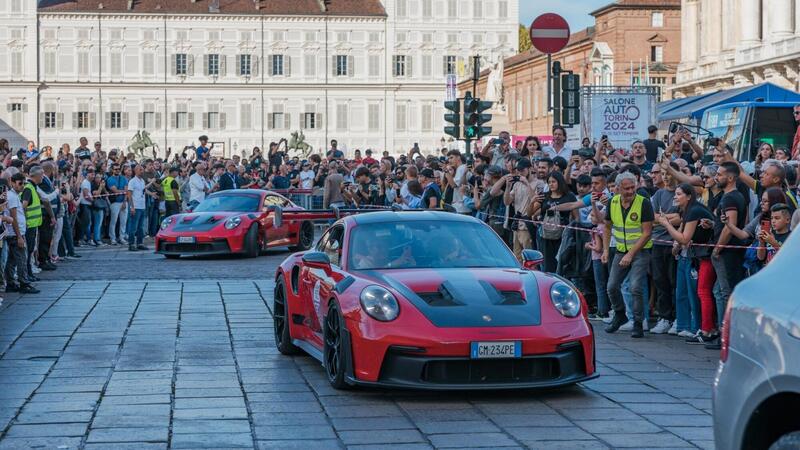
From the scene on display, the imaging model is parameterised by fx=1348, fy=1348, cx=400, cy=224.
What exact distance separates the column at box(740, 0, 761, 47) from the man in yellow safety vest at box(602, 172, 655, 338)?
6452 cm

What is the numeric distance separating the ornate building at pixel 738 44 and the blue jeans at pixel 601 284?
172 feet

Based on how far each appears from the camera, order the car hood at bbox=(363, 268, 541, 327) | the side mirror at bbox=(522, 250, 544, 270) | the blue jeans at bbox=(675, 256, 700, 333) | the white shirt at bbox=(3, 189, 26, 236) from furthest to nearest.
Answer: the white shirt at bbox=(3, 189, 26, 236) < the blue jeans at bbox=(675, 256, 700, 333) < the side mirror at bbox=(522, 250, 544, 270) < the car hood at bbox=(363, 268, 541, 327)

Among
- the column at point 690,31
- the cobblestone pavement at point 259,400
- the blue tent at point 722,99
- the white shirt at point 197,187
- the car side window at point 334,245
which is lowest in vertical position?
the cobblestone pavement at point 259,400

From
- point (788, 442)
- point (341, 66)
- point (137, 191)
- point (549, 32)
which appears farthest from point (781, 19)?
point (788, 442)

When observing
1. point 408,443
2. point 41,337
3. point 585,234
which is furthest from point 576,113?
point 408,443

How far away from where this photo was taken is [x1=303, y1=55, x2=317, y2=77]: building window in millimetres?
126688

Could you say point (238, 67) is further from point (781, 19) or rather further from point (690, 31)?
point (781, 19)

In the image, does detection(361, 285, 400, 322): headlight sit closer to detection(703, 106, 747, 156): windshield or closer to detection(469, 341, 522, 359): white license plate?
detection(469, 341, 522, 359): white license plate

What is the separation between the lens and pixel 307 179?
135ft

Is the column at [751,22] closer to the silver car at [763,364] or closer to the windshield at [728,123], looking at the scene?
the windshield at [728,123]

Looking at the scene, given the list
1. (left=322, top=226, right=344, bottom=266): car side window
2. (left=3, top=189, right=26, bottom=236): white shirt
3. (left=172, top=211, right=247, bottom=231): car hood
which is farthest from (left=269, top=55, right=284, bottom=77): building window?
(left=322, top=226, right=344, bottom=266): car side window

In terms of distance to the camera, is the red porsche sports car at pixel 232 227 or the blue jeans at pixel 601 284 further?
the red porsche sports car at pixel 232 227

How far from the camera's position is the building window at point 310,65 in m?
127

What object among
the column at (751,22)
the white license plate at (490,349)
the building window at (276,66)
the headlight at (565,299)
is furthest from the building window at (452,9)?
the white license plate at (490,349)
